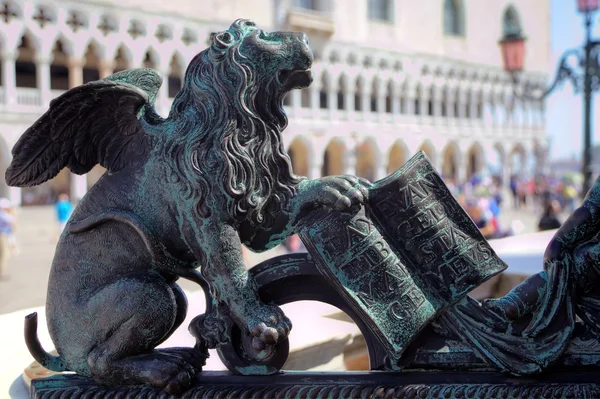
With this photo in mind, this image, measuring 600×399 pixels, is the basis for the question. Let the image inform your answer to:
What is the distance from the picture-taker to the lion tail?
152 centimetres

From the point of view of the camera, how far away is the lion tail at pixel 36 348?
1.52 m

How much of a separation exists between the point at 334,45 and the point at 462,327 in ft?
77.8

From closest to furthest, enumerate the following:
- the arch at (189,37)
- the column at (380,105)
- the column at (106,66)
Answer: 1. the column at (106,66)
2. the arch at (189,37)
3. the column at (380,105)

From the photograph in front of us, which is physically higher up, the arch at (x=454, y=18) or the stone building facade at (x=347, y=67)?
the arch at (x=454, y=18)

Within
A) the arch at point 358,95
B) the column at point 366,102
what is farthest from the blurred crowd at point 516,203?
the arch at point 358,95

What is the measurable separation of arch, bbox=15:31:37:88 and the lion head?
756 inches

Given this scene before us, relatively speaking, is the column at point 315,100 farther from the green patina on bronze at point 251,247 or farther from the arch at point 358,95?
the green patina on bronze at point 251,247

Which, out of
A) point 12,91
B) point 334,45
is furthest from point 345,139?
point 12,91

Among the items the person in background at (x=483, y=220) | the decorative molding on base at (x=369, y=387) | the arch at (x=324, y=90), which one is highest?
the arch at (x=324, y=90)

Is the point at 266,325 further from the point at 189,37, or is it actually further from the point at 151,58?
the point at 189,37

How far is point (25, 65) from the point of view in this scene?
19516 millimetres

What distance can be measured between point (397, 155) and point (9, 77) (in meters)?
16.9

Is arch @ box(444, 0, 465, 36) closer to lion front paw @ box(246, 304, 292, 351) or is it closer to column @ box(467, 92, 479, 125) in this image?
column @ box(467, 92, 479, 125)

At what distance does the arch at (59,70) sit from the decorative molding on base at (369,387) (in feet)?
64.8
